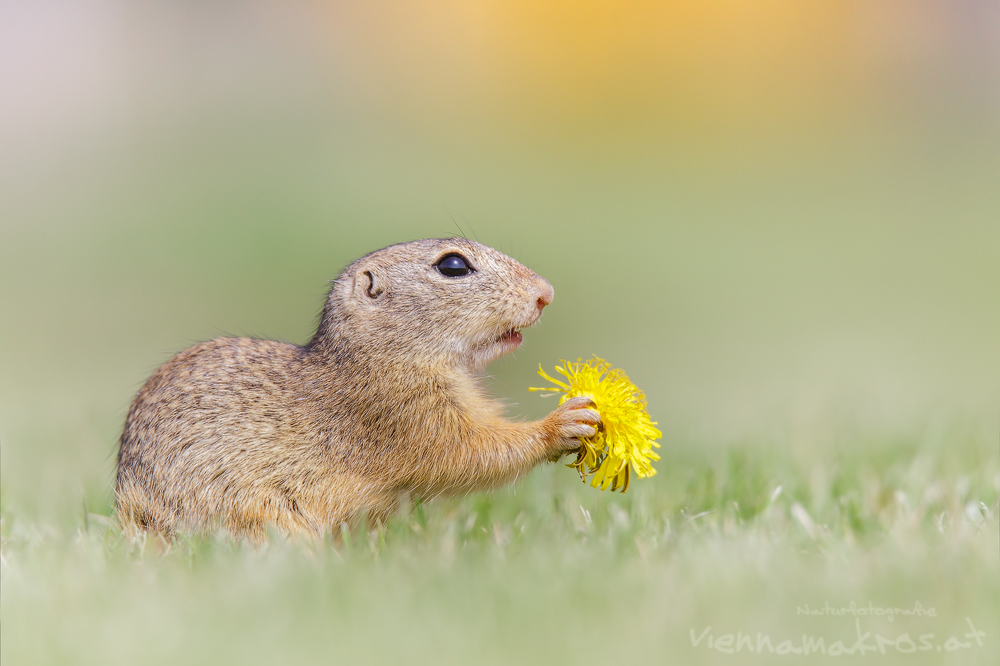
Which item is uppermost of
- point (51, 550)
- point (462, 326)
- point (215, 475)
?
point (462, 326)

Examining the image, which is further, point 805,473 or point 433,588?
point 805,473

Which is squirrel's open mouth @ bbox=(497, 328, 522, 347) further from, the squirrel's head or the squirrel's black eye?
the squirrel's black eye

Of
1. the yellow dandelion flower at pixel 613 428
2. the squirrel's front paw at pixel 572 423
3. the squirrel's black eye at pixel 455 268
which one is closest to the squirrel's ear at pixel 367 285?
the squirrel's black eye at pixel 455 268

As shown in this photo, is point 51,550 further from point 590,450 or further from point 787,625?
point 787,625

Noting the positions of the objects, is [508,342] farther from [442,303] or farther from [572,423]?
[572,423]

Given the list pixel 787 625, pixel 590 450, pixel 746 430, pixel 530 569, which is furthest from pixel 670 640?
pixel 746 430

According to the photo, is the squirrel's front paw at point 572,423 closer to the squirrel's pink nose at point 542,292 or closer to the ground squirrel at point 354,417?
the ground squirrel at point 354,417

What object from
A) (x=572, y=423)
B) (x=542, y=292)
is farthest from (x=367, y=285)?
(x=572, y=423)
